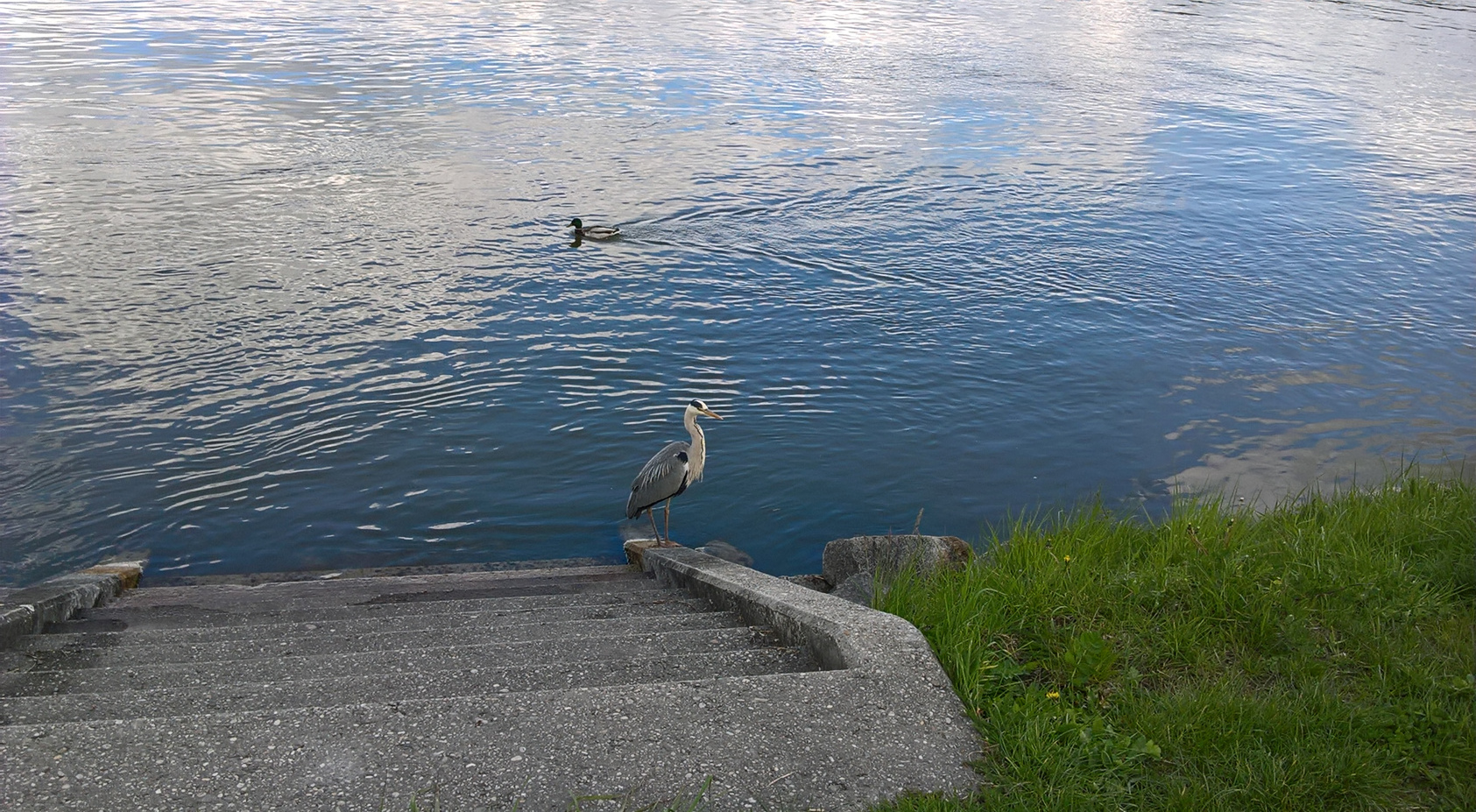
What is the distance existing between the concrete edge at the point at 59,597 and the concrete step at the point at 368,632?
0.30 feet

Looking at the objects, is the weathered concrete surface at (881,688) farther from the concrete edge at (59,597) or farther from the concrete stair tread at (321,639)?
the concrete edge at (59,597)

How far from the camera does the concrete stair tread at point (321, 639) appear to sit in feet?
19.6

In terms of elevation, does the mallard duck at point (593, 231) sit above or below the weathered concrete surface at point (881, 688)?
below

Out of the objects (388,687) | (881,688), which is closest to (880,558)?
(881,688)

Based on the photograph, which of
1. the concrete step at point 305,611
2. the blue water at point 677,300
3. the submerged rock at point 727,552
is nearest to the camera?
the concrete step at point 305,611

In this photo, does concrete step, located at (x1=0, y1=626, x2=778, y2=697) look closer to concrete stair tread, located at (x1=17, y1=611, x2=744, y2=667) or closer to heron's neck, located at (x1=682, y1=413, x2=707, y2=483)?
concrete stair tread, located at (x1=17, y1=611, x2=744, y2=667)

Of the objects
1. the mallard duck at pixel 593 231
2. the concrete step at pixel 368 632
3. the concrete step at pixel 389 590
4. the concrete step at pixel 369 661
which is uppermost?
the concrete step at pixel 369 661

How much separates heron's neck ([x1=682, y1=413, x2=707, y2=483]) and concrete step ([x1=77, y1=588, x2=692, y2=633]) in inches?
82.3

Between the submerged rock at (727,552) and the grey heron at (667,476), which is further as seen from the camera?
the submerged rock at (727,552)

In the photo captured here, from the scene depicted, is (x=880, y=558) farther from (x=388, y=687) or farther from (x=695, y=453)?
(x=388, y=687)

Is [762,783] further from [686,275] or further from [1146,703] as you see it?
[686,275]

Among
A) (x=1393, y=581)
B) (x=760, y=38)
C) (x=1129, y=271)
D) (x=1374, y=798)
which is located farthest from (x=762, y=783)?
(x=760, y=38)

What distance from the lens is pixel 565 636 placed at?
5953mm

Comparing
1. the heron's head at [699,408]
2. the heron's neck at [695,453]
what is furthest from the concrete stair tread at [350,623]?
the heron's head at [699,408]
